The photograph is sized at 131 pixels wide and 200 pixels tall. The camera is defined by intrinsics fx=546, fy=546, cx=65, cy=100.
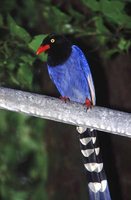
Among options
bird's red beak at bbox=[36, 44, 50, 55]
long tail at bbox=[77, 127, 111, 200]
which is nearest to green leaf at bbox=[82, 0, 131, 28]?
bird's red beak at bbox=[36, 44, 50, 55]

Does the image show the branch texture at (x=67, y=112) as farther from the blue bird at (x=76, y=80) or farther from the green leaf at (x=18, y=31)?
the green leaf at (x=18, y=31)

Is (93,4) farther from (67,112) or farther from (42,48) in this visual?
(67,112)

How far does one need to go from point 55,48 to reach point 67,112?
171 cm

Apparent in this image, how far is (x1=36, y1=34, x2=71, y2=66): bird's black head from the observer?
466 cm

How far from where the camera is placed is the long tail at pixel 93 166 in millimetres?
4059

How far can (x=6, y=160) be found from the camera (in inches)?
293

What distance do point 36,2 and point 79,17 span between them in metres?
1.04

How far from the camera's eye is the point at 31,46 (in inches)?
184

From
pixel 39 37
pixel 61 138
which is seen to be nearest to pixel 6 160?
pixel 61 138

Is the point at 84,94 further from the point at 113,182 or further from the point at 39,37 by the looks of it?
the point at 113,182

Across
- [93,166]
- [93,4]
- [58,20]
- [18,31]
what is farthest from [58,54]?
[93,166]

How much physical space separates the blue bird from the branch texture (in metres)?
1.02

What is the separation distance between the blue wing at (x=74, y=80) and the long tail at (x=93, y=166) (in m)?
0.43

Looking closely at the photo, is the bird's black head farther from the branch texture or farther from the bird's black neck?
the branch texture
